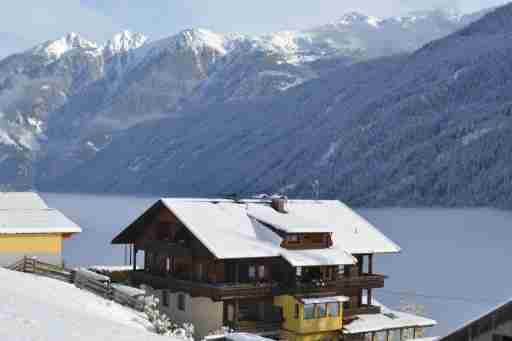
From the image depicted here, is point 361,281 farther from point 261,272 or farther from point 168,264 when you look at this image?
point 168,264

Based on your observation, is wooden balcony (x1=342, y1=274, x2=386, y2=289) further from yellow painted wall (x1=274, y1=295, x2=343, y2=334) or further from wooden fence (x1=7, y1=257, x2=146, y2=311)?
wooden fence (x1=7, y1=257, x2=146, y2=311)

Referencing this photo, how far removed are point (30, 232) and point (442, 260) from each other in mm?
84259

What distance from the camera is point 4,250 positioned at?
3853cm

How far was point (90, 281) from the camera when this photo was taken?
3438 cm

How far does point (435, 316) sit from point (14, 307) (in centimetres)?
5372

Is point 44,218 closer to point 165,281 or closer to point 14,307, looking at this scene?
point 165,281

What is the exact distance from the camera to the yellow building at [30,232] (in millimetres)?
38625

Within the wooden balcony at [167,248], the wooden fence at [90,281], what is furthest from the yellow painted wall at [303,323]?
the wooden fence at [90,281]

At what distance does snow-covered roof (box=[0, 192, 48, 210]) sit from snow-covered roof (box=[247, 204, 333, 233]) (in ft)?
38.5

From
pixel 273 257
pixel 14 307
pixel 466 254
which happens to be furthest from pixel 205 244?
pixel 466 254

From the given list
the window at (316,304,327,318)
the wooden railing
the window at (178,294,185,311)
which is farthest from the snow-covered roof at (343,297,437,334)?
the window at (178,294,185,311)

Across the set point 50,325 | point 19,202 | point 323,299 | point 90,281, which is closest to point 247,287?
point 323,299

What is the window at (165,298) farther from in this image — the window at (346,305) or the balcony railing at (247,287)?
the window at (346,305)

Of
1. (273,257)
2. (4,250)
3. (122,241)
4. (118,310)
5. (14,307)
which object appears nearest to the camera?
(14,307)
